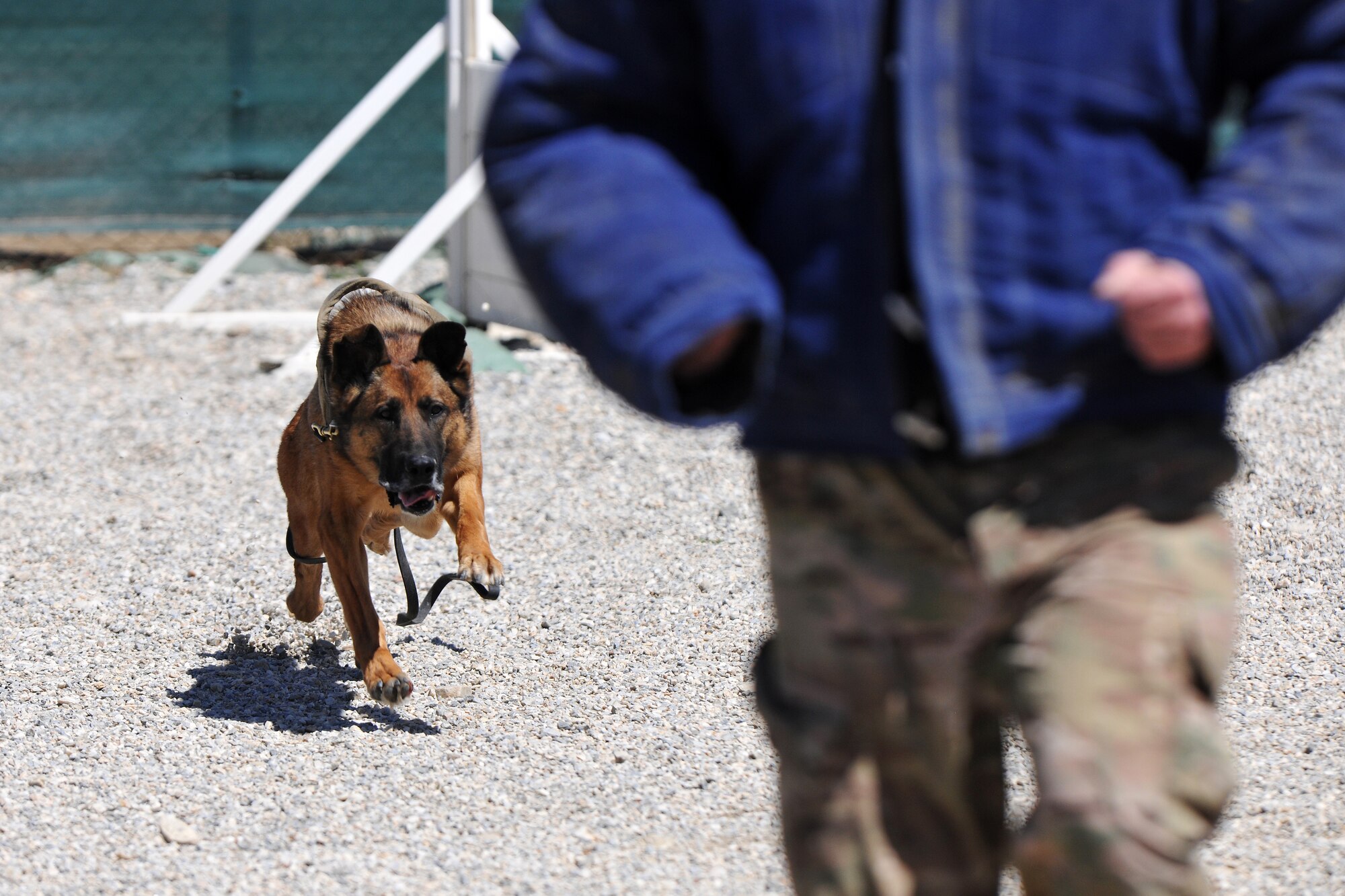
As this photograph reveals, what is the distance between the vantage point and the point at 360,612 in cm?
428

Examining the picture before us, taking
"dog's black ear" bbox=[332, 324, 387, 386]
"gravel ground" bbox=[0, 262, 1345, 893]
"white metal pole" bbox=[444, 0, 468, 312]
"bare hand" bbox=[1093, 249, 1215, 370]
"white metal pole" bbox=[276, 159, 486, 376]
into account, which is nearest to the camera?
"bare hand" bbox=[1093, 249, 1215, 370]

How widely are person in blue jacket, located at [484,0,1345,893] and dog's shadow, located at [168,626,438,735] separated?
8.59 ft

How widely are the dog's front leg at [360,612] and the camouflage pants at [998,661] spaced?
2411 millimetres

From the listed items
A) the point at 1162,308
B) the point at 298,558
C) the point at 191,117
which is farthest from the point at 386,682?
the point at 191,117

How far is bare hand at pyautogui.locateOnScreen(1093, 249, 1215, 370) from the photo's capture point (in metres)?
1.51

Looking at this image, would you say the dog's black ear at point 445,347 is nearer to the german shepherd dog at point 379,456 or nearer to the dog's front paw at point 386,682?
the german shepherd dog at point 379,456

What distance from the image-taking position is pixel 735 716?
4.16m

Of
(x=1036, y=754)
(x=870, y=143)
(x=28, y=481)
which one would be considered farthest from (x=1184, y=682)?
(x=28, y=481)

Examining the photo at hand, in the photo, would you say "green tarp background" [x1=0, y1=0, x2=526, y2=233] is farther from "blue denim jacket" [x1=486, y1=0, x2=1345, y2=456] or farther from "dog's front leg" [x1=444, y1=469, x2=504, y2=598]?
"blue denim jacket" [x1=486, y1=0, x2=1345, y2=456]

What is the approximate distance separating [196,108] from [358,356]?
7.44 metres

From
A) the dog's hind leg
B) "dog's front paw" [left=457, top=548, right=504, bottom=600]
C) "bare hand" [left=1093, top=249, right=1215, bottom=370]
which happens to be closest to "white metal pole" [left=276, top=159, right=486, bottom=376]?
the dog's hind leg

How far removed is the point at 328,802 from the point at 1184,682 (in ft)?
8.34

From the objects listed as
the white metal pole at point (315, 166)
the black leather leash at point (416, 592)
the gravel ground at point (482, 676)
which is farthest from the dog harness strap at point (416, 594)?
the white metal pole at point (315, 166)

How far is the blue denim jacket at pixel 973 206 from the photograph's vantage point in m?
1.56
